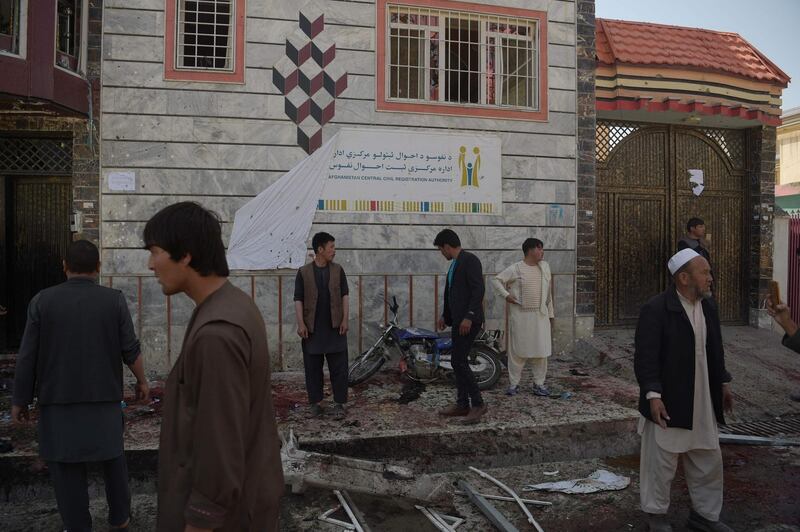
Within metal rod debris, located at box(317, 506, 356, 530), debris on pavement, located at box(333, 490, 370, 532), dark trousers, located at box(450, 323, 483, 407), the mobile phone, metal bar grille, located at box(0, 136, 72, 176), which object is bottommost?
metal rod debris, located at box(317, 506, 356, 530)

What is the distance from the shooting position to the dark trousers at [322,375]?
234 inches

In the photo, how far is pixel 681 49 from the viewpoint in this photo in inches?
384

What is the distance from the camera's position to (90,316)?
329cm

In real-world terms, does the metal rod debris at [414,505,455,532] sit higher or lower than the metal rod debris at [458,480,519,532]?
lower

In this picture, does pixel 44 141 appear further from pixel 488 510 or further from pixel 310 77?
pixel 488 510

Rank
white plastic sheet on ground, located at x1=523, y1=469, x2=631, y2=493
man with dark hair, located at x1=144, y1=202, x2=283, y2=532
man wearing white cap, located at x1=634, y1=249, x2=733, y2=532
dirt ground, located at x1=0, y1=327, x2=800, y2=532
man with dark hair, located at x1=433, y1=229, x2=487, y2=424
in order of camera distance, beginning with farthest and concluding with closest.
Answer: man with dark hair, located at x1=433, y1=229, x2=487, y2=424, white plastic sheet on ground, located at x1=523, y1=469, x2=631, y2=493, dirt ground, located at x1=0, y1=327, x2=800, y2=532, man wearing white cap, located at x1=634, y1=249, x2=733, y2=532, man with dark hair, located at x1=144, y1=202, x2=283, y2=532

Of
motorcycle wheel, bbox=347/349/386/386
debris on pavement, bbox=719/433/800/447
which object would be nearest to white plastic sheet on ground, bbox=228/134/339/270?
motorcycle wheel, bbox=347/349/386/386

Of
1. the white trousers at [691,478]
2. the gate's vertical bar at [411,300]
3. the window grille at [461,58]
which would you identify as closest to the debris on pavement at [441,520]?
the white trousers at [691,478]

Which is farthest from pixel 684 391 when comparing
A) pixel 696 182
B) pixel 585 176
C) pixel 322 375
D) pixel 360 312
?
pixel 696 182

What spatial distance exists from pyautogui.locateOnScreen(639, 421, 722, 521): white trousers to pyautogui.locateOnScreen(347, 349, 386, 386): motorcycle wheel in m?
3.76

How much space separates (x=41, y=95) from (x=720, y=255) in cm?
1032

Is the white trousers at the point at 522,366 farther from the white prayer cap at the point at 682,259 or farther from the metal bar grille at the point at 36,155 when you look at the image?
the metal bar grille at the point at 36,155

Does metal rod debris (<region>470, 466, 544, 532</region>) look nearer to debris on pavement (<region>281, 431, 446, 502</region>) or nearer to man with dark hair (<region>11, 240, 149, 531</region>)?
debris on pavement (<region>281, 431, 446, 502</region>)

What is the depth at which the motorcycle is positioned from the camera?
710cm
